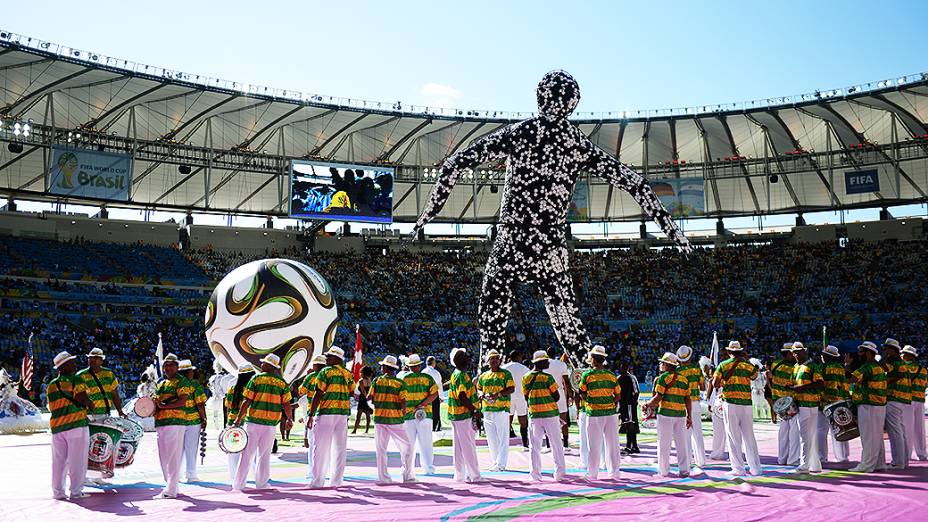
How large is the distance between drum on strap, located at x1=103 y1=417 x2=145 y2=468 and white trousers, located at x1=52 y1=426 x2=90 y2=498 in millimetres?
542

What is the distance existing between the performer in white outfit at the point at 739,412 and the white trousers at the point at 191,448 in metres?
6.63

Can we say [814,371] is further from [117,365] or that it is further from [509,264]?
[117,365]

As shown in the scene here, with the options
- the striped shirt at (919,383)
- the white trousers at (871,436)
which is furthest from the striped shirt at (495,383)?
the striped shirt at (919,383)

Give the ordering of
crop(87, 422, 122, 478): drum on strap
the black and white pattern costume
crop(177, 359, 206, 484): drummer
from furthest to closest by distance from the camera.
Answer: the black and white pattern costume, crop(177, 359, 206, 484): drummer, crop(87, 422, 122, 478): drum on strap

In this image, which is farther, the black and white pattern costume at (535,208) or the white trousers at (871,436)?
the black and white pattern costume at (535,208)

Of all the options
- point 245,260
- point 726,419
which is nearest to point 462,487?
point 726,419

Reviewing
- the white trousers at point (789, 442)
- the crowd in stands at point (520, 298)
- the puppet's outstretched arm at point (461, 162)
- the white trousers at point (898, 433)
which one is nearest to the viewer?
the white trousers at point (898, 433)

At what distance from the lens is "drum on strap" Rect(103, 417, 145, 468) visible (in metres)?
9.61

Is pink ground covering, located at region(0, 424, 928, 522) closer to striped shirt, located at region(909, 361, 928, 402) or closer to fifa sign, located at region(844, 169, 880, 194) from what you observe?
striped shirt, located at region(909, 361, 928, 402)

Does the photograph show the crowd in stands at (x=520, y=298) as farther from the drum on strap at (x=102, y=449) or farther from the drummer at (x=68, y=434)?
the drummer at (x=68, y=434)

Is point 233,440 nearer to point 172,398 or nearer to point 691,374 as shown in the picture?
point 172,398

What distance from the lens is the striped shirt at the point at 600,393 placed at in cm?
993

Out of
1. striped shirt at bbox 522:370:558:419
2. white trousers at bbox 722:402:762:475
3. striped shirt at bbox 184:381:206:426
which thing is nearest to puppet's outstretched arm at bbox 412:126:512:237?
striped shirt at bbox 522:370:558:419

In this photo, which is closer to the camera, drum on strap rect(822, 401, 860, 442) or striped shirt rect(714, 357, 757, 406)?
striped shirt rect(714, 357, 757, 406)
